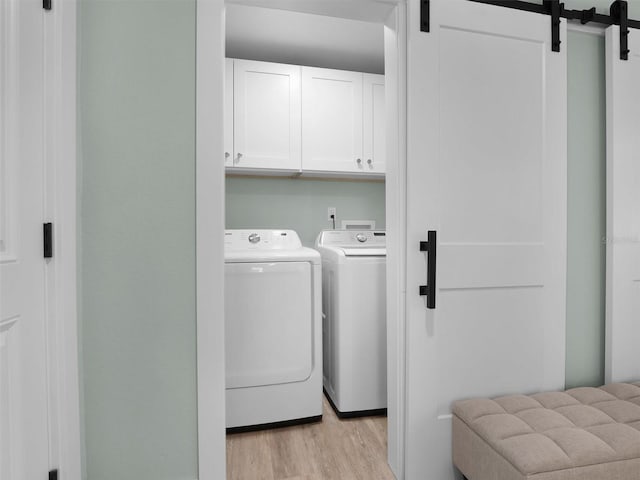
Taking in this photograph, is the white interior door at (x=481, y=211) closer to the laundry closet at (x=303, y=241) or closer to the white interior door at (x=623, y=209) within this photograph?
the white interior door at (x=623, y=209)

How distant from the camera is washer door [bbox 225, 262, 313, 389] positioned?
6.36 ft

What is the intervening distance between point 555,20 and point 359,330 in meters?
1.73

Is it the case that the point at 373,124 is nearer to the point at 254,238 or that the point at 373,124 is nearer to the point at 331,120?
the point at 331,120

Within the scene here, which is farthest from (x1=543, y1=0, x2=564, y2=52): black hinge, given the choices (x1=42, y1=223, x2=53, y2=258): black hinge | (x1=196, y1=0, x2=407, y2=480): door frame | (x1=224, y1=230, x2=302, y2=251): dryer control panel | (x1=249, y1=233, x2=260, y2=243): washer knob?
(x1=42, y1=223, x2=53, y2=258): black hinge

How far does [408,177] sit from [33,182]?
1237 mm

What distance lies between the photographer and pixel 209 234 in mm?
1329

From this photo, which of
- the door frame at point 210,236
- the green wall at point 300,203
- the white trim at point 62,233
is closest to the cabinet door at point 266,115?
the green wall at point 300,203

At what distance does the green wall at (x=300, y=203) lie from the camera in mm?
2734

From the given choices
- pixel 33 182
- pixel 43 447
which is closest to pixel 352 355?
pixel 43 447

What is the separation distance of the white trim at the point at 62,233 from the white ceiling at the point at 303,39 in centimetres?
117

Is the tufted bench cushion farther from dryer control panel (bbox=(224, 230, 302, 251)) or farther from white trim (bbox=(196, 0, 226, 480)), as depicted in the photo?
dryer control panel (bbox=(224, 230, 302, 251))

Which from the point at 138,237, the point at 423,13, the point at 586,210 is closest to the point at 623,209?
the point at 586,210

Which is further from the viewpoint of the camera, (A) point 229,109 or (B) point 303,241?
(B) point 303,241

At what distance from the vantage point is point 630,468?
3.71 ft
